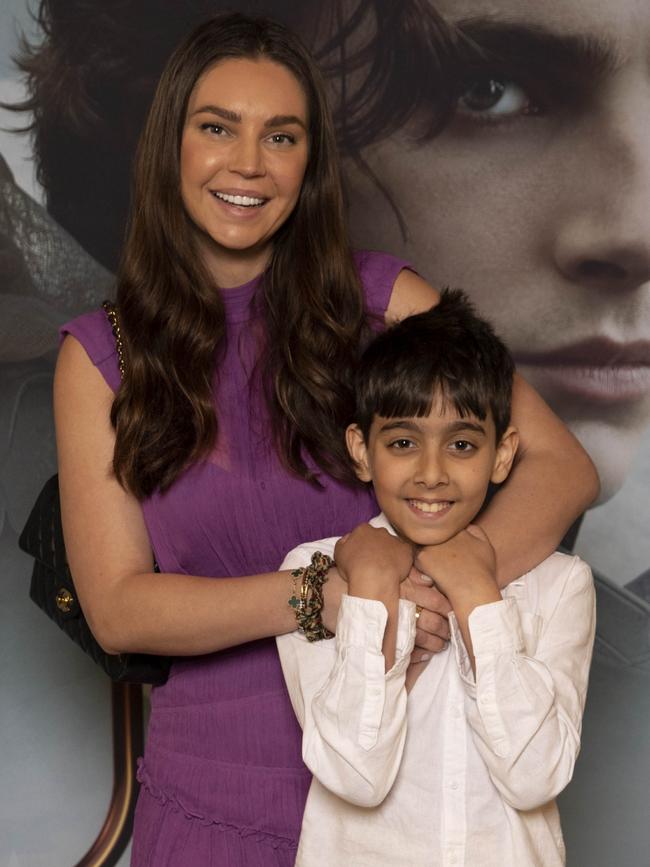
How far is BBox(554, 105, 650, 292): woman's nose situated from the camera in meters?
3.49

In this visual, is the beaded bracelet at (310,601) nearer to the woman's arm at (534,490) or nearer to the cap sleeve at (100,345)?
the woman's arm at (534,490)

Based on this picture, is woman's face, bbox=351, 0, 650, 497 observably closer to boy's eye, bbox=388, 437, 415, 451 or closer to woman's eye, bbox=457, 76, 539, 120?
woman's eye, bbox=457, 76, 539, 120

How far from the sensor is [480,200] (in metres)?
3.56

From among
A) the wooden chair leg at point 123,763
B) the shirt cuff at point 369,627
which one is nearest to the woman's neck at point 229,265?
the shirt cuff at point 369,627

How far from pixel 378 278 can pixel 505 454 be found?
483 millimetres

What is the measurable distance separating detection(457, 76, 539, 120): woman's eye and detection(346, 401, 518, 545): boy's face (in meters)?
1.72

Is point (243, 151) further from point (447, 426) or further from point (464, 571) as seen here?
point (464, 571)

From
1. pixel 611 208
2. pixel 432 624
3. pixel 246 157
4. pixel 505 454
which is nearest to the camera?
pixel 432 624

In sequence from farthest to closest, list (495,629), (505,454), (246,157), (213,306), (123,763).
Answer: (123,763), (213,306), (246,157), (505,454), (495,629)

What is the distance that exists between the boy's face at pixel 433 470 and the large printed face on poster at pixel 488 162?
1.58 m

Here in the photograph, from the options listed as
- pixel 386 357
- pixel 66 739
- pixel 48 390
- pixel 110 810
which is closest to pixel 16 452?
pixel 48 390

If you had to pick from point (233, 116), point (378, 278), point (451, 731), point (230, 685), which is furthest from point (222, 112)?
point (451, 731)

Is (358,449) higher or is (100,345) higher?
(100,345)

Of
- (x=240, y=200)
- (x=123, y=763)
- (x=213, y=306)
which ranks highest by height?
(x=240, y=200)
